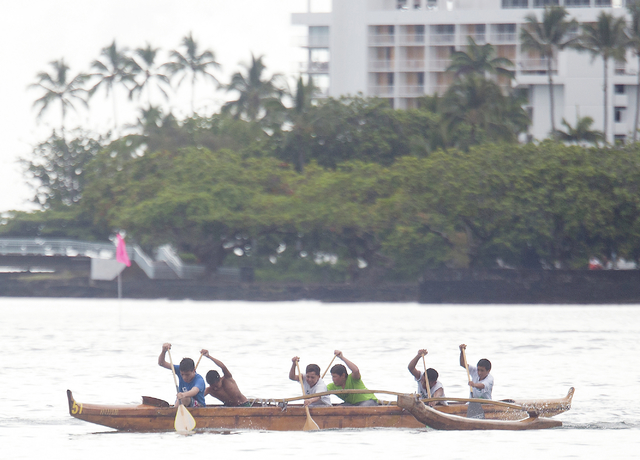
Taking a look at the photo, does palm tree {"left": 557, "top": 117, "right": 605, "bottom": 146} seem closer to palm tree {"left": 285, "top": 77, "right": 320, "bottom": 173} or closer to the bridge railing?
palm tree {"left": 285, "top": 77, "right": 320, "bottom": 173}

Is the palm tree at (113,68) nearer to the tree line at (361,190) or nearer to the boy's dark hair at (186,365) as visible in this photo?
the tree line at (361,190)

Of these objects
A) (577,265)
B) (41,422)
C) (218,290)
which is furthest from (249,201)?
(41,422)

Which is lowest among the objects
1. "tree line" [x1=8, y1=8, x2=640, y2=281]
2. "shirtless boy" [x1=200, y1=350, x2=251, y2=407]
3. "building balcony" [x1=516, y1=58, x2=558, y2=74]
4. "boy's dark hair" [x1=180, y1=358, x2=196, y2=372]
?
"shirtless boy" [x1=200, y1=350, x2=251, y2=407]

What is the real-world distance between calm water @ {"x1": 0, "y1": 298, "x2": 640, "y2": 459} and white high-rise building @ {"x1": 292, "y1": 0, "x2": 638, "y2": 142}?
4185 centimetres

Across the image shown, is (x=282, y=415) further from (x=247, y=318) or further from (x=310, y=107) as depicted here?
(x=310, y=107)

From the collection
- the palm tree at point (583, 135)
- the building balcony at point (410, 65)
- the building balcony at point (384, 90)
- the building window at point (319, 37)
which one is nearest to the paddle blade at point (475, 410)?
the palm tree at point (583, 135)

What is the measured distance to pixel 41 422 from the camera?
16.6 metres

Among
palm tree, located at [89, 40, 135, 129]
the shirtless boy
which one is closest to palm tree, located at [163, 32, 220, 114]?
palm tree, located at [89, 40, 135, 129]

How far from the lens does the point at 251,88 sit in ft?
258

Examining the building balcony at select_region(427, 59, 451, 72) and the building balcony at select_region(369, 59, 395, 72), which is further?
the building balcony at select_region(427, 59, 451, 72)

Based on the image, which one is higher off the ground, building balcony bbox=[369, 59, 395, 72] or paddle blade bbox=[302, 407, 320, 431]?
building balcony bbox=[369, 59, 395, 72]

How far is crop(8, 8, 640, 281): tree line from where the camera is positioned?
51469 millimetres

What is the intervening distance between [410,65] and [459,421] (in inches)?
3221

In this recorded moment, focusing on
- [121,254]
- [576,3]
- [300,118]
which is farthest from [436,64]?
[121,254]
